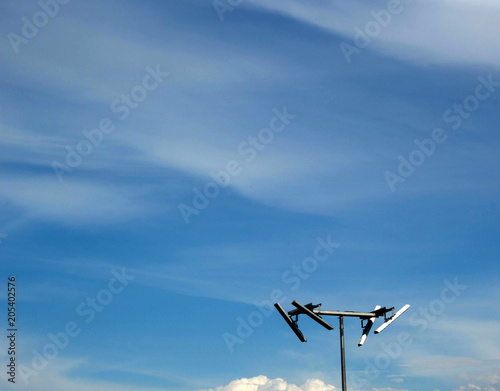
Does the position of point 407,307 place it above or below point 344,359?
above

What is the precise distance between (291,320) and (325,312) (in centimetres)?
125

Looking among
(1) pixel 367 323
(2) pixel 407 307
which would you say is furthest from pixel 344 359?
(2) pixel 407 307

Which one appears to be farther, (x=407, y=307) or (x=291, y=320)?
(x=407, y=307)

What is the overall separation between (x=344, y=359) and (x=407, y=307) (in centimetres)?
322

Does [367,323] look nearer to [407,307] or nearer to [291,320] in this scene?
[407,307]

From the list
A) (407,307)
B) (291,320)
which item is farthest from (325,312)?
(407,307)

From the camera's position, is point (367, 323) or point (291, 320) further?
point (367, 323)

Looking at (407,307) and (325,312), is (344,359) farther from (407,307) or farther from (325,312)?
(407,307)

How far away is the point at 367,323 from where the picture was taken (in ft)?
69.0

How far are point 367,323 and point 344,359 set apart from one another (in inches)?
65.7

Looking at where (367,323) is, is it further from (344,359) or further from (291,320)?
(291,320)

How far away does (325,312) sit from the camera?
20.0 metres

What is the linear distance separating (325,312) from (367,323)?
2.08 metres

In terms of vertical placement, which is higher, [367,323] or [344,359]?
[367,323]
